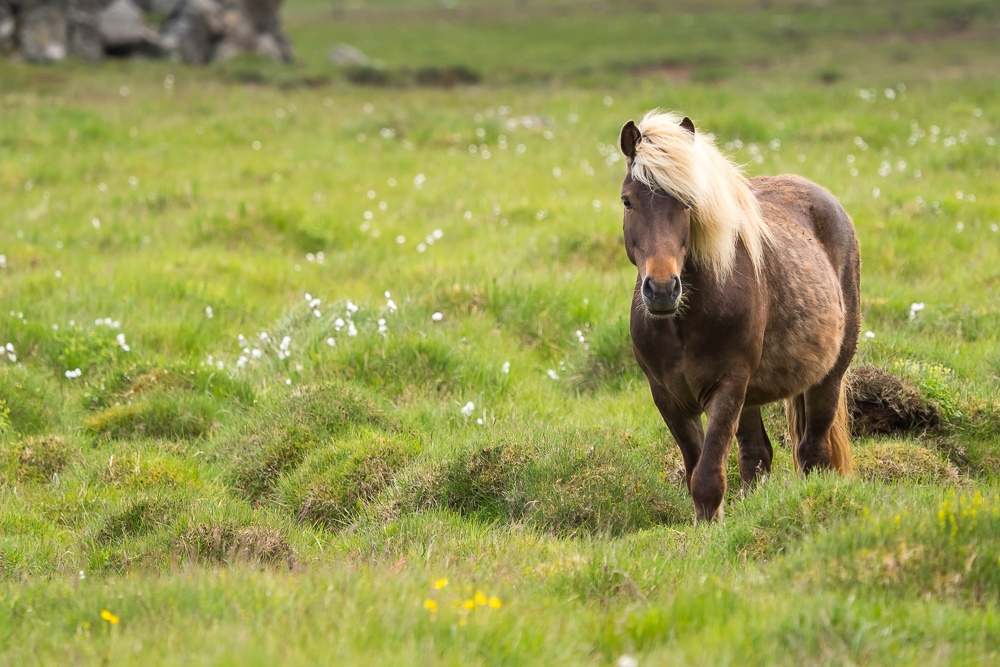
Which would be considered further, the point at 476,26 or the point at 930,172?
the point at 476,26

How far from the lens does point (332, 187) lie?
13961mm

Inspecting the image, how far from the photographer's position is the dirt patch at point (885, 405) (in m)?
6.46

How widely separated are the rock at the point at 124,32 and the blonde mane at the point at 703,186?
32669 mm

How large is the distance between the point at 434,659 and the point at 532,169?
12614mm

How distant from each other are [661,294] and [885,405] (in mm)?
3227

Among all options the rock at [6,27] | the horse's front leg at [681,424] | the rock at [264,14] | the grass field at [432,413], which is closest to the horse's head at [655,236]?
the horse's front leg at [681,424]

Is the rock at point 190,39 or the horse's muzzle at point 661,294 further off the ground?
the rock at point 190,39

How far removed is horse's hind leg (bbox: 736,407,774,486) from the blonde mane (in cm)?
127

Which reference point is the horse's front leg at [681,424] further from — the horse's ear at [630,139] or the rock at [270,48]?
the rock at [270,48]

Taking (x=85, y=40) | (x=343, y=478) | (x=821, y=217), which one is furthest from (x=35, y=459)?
(x=85, y=40)

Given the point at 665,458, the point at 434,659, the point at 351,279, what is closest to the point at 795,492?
the point at 665,458

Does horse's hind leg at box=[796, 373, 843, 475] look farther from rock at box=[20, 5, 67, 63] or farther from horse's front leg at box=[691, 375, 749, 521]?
rock at box=[20, 5, 67, 63]

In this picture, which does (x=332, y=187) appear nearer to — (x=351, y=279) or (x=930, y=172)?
(x=351, y=279)

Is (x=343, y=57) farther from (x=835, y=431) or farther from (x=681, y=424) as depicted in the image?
(x=681, y=424)
